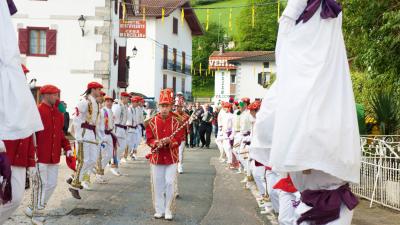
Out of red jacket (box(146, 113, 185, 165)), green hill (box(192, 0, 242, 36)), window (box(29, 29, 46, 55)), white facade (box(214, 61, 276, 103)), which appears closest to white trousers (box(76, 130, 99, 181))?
red jacket (box(146, 113, 185, 165))

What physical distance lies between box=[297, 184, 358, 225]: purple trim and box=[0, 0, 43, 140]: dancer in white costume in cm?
225

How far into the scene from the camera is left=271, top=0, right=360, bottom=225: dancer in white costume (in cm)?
425

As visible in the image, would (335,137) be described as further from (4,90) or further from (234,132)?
(234,132)

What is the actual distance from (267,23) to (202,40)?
14.9 metres

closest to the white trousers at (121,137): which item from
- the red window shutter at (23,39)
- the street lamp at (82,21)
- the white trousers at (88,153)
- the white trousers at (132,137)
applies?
the white trousers at (132,137)

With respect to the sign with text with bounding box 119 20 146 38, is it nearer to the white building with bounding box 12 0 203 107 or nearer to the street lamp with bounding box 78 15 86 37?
the white building with bounding box 12 0 203 107

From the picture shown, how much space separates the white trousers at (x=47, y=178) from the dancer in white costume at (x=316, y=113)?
17.1 ft

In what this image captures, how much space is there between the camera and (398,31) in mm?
12336

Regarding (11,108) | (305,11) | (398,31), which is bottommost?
(11,108)

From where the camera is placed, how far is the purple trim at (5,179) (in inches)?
191

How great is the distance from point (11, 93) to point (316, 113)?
7.64 ft

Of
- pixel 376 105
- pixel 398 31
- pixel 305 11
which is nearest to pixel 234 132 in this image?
pixel 376 105

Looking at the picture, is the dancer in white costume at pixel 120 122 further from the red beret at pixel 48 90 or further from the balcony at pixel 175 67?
the balcony at pixel 175 67

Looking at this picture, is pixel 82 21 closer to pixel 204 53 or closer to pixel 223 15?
pixel 204 53
